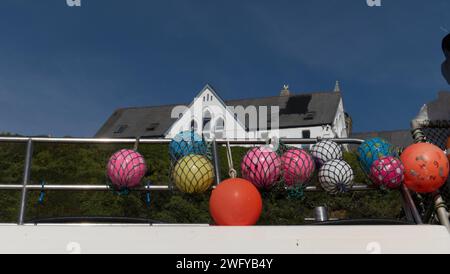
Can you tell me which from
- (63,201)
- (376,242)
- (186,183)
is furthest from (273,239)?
(63,201)

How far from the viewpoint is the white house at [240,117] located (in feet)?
141

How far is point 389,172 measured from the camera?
9.08 feet

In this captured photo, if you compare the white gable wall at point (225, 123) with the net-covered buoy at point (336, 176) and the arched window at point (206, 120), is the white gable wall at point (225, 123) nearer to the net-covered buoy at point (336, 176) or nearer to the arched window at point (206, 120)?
the arched window at point (206, 120)

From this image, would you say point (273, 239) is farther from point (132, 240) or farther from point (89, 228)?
point (89, 228)

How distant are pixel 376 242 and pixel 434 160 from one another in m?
1.24

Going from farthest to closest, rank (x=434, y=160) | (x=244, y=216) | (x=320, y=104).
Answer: (x=320, y=104)
(x=434, y=160)
(x=244, y=216)

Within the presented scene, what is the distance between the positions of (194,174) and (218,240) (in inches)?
49.5

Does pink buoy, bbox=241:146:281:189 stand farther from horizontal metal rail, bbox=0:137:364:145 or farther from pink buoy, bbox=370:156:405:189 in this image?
pink buoy, bbox=370:156:405:189

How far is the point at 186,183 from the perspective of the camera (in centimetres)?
284

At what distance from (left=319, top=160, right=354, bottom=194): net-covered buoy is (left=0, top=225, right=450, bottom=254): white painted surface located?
1608mm

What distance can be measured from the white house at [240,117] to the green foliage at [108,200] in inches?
851

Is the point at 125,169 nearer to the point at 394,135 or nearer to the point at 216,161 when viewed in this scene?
the point at 216,161
